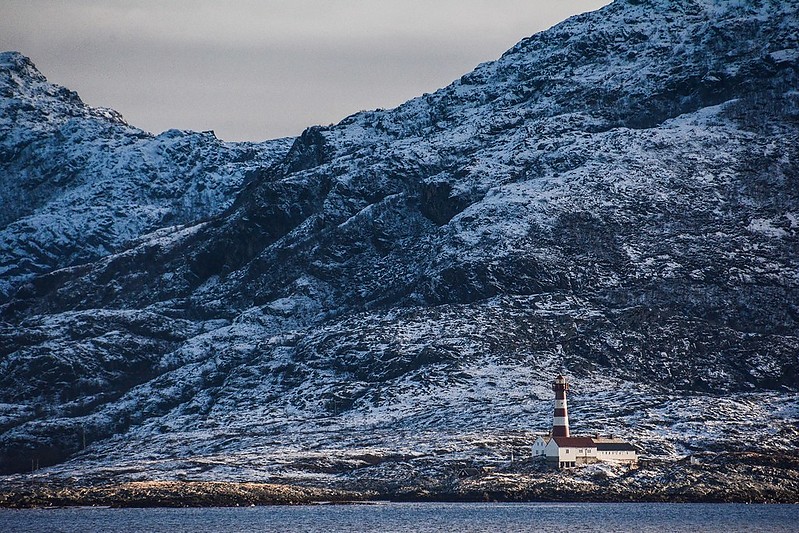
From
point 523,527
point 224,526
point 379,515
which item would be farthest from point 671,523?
point 224,526

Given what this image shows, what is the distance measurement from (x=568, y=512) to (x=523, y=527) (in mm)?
19036

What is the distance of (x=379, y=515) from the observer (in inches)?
7672

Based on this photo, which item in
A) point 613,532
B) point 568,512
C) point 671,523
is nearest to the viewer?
point 613,532

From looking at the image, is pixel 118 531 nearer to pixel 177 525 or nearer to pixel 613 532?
pixel 177 525

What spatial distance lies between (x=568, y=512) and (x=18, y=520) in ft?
211

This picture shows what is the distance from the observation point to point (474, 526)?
179m

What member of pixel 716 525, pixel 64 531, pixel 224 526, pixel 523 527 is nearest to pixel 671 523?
pixel 716 525

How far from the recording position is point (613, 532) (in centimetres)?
17038

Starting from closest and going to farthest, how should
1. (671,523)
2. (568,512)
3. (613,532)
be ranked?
1. (613,532)
2. (671,523)
3. (568,512)

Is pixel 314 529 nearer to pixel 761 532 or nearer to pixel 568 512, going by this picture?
pixel 568 512

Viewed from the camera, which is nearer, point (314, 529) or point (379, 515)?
point (314, 529)

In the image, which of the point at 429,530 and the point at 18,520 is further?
the point at 18,520

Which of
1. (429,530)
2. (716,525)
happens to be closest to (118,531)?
(429,530)

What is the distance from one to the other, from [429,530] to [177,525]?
30441mm
